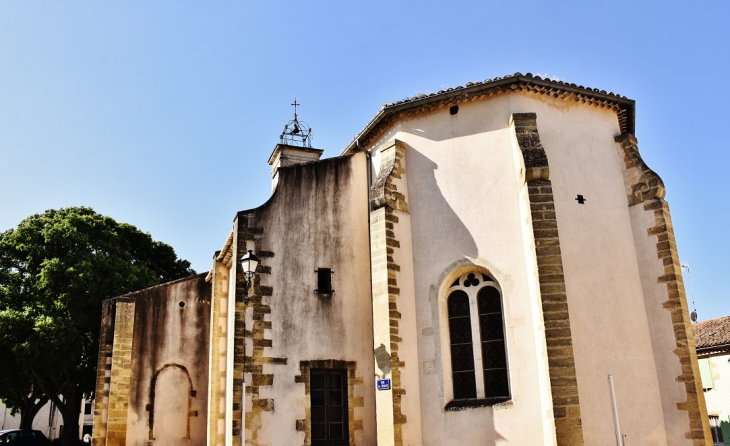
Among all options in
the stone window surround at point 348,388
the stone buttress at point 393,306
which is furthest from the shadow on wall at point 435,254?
the stone window surround at point 348,388

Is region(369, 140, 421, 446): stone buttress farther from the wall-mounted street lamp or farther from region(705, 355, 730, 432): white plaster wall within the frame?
region(705, 355, 730, 432): white plaster wall

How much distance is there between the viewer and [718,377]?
21.6 meters

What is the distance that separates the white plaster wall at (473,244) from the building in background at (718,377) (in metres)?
12.6

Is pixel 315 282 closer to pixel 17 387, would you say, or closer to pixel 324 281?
pixel 324 281

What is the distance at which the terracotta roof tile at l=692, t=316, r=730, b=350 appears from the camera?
21.6 metres

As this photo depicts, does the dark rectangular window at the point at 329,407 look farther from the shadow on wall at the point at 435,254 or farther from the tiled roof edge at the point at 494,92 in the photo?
the tiled roof edge at the point at 494,92

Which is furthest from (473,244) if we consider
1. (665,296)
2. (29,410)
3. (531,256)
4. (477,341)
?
(29,410)

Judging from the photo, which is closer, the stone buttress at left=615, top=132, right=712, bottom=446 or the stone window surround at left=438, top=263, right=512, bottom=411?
the stone buttress at left=615, top=132, right=712, bottom=446

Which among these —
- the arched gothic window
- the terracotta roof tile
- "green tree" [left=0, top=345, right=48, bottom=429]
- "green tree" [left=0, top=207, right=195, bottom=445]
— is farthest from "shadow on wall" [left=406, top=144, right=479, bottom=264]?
"green tree" [left=0, top=345, right=48, bottom=429]

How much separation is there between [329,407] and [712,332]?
53.0 feet

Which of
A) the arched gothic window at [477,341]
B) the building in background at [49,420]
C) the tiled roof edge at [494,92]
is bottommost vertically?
the building in background at [49,420]

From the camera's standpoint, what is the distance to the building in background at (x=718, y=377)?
838 inches

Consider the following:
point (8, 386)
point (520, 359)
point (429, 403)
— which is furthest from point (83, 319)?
point (520, 359)

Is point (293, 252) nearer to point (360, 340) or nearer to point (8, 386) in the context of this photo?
point (360, 340)
